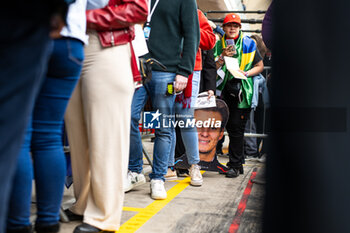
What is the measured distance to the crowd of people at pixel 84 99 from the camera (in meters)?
1.07

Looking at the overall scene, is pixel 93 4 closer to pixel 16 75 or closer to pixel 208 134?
pixel 16 75

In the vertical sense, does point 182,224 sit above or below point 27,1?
below

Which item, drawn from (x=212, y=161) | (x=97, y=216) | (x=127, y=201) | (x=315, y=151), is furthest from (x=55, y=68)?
(x=212, y=161)

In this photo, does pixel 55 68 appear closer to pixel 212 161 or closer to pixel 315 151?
pixel 315 151

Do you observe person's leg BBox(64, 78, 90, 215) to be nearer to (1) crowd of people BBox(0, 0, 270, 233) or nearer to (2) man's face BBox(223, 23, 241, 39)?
(1) crowd of people BBox(0, 0, 270, 233)

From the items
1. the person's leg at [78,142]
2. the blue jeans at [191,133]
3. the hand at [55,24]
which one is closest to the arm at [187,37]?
the blue jeans at [191,133]

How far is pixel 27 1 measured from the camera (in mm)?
1033

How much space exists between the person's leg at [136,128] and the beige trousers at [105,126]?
1303 mm

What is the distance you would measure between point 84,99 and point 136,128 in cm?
144

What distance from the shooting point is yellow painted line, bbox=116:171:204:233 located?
2674mm

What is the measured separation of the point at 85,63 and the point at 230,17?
319 cm

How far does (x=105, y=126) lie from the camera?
8.09 ft

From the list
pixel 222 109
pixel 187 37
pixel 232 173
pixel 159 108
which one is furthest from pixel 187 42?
pixel 232 173

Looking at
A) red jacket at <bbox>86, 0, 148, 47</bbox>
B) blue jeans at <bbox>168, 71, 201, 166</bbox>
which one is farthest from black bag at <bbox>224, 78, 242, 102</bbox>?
red jacket at <bbox>86, 0, 148, 47</bbox>
